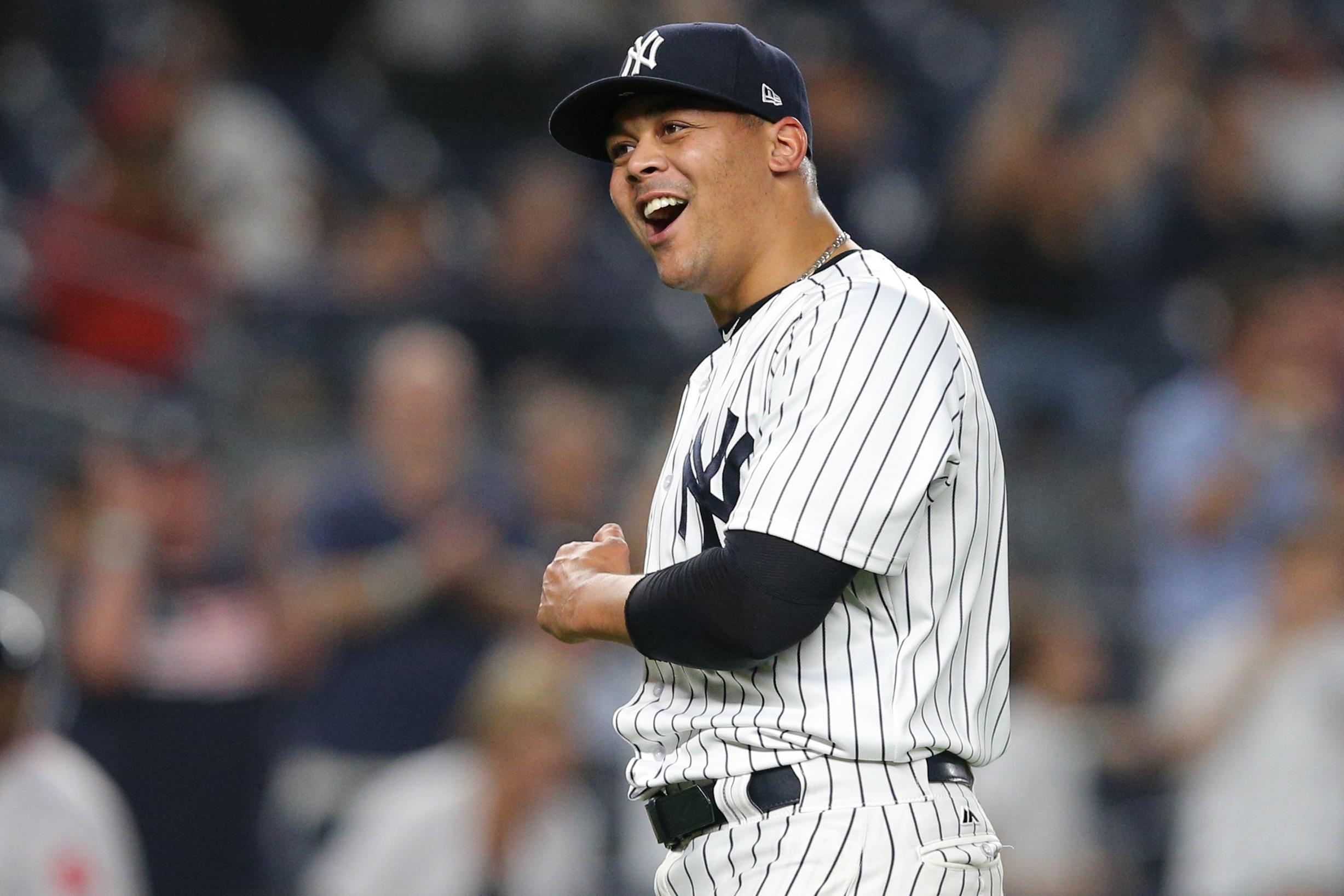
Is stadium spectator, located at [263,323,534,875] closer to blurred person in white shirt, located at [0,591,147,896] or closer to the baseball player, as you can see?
blurred person in white shirt, located at [0,591,147,896]

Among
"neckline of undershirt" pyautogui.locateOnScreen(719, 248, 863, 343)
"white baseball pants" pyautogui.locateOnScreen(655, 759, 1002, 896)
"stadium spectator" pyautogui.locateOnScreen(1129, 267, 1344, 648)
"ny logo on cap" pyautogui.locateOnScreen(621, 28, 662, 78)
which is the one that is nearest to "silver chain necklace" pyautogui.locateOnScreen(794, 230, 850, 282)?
"neckline of undershirt" pyautogui.locateOnScreen(719, 248, 863, 343)

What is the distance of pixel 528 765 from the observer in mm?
5316

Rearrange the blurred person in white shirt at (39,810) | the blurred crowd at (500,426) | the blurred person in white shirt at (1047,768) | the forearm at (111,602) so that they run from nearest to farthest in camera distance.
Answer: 1. the blurred person in white shirt at (39,810)
2. the forearm at (111,602)
3. the blurred crowd at (500,426)
4. the blurred person in white shirt at (1047,768)

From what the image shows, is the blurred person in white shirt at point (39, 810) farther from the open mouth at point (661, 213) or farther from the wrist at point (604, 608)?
the open mouth at point (661, 213)

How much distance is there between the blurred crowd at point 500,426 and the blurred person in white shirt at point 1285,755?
0.01 metres

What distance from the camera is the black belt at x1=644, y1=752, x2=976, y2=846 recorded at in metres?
2.22

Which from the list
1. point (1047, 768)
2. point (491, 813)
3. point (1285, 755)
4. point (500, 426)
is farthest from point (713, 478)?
point (500, 426)

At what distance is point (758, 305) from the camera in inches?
95.9

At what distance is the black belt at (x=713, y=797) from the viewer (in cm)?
222

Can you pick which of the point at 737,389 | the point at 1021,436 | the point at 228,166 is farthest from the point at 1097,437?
the point at 737,389

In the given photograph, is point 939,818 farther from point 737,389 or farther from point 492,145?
point 492,145

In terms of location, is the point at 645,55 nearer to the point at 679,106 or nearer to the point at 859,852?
the point at 679,106

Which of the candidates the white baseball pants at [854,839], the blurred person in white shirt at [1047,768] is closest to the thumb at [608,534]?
the white baseball pants at [854,839]

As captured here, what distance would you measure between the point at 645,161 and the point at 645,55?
0.45 feet
